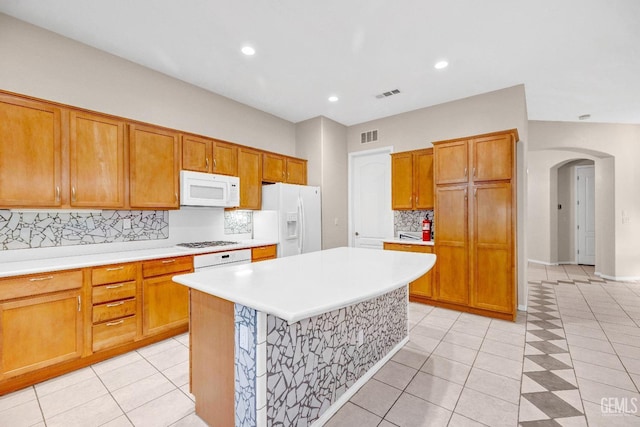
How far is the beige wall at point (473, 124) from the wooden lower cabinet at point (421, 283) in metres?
1.16

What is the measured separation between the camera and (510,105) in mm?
3709

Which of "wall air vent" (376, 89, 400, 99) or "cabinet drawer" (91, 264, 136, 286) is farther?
"wall air vent" (376, 89, 400, 99)

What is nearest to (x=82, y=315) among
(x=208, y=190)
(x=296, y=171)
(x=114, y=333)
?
(x=114, y=333)

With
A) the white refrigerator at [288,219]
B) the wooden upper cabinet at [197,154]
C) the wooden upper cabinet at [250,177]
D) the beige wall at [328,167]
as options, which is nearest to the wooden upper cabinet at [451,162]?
the beige wall at [328,167]

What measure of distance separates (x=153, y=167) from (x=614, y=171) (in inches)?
307

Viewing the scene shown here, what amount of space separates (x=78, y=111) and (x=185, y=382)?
102 inches

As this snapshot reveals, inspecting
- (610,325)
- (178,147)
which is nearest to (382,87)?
(178,147)

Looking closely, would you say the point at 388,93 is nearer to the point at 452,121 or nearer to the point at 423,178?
the point at 452,121

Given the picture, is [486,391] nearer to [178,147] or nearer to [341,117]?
[178,147]

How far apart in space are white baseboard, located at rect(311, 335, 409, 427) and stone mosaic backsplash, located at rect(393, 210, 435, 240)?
2.30 meters

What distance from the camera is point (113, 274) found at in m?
2.54

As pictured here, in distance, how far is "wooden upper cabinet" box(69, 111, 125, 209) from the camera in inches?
100

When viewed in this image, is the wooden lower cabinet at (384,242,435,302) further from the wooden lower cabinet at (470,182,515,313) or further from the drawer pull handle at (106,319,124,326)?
the drawer pull handle at (106,319,124,326)

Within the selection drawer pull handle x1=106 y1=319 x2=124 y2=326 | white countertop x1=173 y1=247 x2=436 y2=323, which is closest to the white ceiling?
white countertop x1=173 y1=247 x2=436 y2=323
